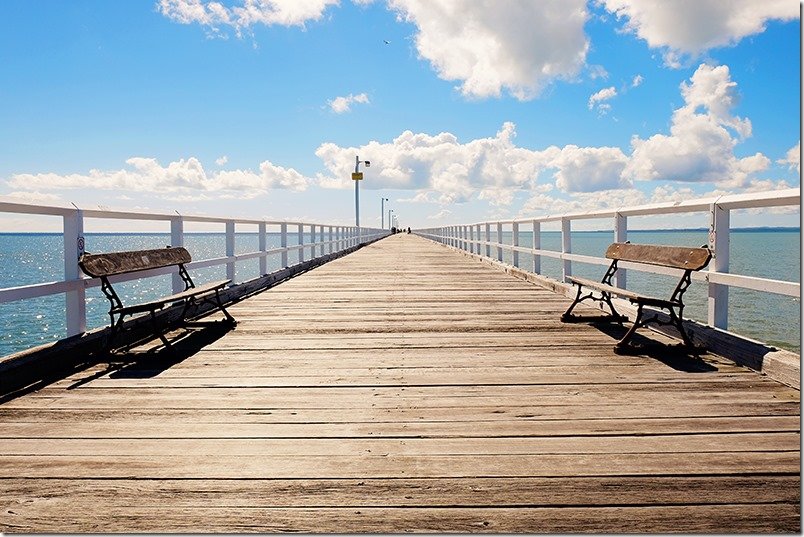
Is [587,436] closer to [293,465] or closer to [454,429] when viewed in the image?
[454,429]

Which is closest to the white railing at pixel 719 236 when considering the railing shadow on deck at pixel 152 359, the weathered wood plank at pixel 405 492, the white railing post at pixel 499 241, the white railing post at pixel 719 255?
the white railing post at pixel 719 255

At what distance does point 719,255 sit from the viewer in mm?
4637

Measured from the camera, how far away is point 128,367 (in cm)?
449

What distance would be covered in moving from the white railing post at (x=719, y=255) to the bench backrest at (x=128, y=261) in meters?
5.15

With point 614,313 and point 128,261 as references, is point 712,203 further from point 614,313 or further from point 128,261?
point 128,261

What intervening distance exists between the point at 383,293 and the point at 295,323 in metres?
2.97

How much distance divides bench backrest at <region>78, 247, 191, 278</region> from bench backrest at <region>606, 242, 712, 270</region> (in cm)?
487

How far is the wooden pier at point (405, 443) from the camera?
2176mm

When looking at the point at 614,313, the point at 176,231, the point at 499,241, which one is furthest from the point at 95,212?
the point at 499,241

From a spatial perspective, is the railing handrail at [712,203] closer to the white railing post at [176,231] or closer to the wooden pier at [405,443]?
the wooden pier at [405,443]

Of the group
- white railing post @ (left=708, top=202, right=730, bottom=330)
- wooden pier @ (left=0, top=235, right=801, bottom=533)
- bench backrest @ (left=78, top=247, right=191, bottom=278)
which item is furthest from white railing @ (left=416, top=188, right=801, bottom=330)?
bench backrest @ (left=78, top=247, right=191, bottom=278)

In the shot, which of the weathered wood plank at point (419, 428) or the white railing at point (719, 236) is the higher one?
the white railing at point (719, 236)

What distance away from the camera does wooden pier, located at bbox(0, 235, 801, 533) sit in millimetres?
2176

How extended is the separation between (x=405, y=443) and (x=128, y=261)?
371 cm
